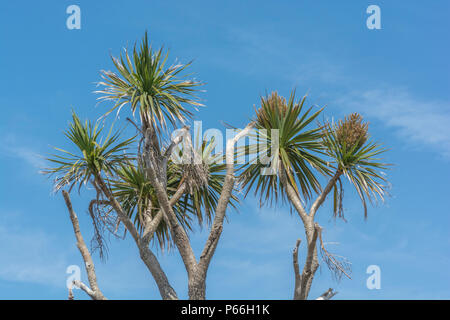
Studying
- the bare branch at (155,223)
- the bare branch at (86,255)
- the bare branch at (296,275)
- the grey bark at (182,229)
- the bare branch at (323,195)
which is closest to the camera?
the bare branch at (296,275)

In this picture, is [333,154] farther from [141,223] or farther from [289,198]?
[141,223]

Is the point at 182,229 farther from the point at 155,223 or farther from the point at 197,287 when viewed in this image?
the point at 197,287

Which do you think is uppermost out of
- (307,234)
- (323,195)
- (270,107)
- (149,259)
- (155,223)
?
(270,107)

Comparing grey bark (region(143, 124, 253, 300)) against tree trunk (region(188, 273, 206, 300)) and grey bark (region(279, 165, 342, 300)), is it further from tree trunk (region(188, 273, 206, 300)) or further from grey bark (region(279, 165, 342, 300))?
grey bark (region(279, 165, 342, 300))

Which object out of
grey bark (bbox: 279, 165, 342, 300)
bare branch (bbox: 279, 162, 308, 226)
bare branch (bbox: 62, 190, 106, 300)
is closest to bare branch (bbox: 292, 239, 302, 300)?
grey bark (bbox: 279, 165, 342, 300)

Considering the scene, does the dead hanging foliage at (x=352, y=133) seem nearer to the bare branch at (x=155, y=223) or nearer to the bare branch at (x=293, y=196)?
the bare branch at (x=293, y=196)

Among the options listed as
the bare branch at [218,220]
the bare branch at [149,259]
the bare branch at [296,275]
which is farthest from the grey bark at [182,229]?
the bare branch at [296,275]

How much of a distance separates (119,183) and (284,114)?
462 cm

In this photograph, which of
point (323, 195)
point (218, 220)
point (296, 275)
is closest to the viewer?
point (296, 275)

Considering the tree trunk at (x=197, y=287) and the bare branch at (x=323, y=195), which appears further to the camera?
the bare branch at (x=323, y=195)

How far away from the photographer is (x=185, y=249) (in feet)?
41.6

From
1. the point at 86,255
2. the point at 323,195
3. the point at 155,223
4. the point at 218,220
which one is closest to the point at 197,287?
the point at 218,220
